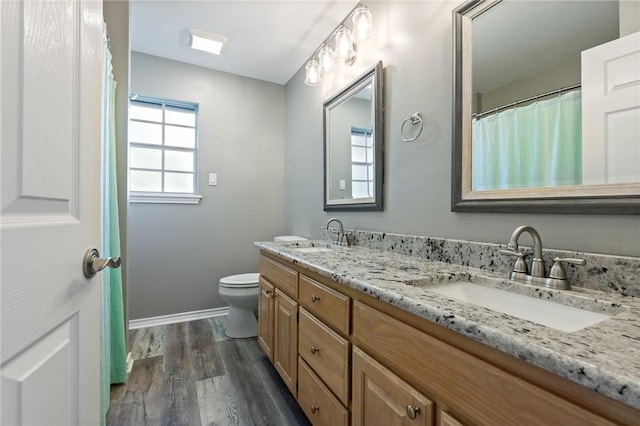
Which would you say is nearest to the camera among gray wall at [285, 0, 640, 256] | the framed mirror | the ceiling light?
gray wall at [285, 0, 640, 256]

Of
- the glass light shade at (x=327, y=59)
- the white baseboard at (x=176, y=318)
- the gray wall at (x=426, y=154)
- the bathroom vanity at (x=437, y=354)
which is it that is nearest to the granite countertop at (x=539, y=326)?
the bathroom vanity at (x=437, y=354)

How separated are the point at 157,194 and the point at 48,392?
237 centimetres

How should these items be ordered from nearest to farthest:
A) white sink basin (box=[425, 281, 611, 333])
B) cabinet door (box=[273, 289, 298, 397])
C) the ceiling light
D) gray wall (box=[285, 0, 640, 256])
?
white sink basin (box=[425, 281, 611, 333])
gray wall (box=[285, 0, 640, 256])
cabinet door (box=[273, 289, 298, 397])
the ceiling light

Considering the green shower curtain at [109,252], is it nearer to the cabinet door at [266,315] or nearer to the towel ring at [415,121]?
the cabinet door at [266,315]

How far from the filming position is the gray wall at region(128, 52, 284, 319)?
101 inches

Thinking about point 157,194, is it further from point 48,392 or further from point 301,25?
point 48,392

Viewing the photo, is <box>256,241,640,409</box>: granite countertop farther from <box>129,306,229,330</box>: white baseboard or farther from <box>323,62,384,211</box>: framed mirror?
<box>129,306,229,330</box>: white baseboard

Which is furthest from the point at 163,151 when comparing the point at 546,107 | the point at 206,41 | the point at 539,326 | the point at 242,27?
the point at 539,326

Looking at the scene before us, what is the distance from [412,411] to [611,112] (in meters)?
1.00

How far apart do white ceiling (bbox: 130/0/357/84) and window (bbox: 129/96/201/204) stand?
481 millimetres

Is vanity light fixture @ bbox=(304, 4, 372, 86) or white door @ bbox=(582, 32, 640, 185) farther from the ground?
vanity light fixture @ bbox=(304, 4, 372, 86)

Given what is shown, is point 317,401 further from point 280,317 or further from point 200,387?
point 200,387

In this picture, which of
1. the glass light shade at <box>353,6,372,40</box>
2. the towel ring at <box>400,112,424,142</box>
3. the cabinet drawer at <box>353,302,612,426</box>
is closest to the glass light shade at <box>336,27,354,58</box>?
the glass light shade at <box>353,6,372,40</box>

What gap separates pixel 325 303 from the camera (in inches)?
45.3
